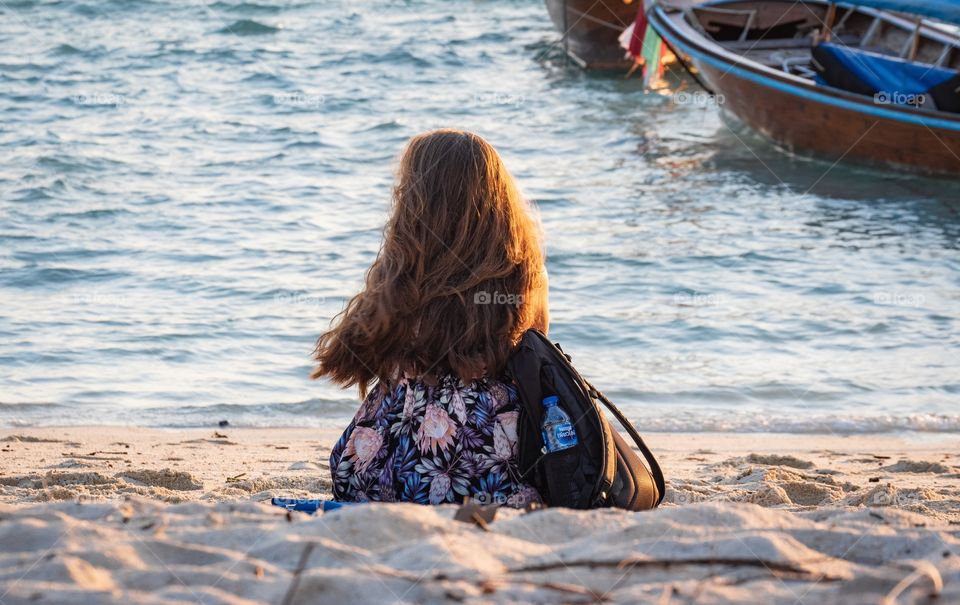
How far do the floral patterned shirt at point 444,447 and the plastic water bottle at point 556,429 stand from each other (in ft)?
0.36

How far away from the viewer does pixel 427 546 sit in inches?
87.3

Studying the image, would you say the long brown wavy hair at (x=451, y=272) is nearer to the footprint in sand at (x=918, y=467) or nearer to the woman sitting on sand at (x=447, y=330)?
the woman sitting on sand at (x=447, y=330)

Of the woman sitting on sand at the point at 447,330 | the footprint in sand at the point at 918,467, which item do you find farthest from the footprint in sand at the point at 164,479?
the footprint in sand at the point at 918,467

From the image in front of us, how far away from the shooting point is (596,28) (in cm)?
1759

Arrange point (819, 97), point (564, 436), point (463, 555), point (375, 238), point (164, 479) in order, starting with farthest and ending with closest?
point (819, 97), point (375, 238), point (164, 479), point (564, 436), point (463, 555)

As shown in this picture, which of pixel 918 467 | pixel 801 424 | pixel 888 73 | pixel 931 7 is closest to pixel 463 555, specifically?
pixel 918 467

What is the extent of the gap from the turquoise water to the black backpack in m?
2.01

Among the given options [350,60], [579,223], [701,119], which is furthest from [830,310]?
[350,60]

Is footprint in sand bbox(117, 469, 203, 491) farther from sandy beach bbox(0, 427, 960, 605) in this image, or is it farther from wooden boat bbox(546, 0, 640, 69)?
A: wooden boat bbox(546, 0, 640, 69)

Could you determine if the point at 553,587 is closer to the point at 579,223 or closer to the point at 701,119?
the point at 579,223

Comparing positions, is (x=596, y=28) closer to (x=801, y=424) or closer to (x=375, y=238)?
(x=375, y=238)

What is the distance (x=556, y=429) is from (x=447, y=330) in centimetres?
39

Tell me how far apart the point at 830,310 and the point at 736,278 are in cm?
97

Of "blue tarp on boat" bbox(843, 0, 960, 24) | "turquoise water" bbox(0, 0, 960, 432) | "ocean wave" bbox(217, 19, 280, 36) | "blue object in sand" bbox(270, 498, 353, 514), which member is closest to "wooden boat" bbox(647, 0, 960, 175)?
"blue tarp on boat" bbox(843, 0, 960, 24)
